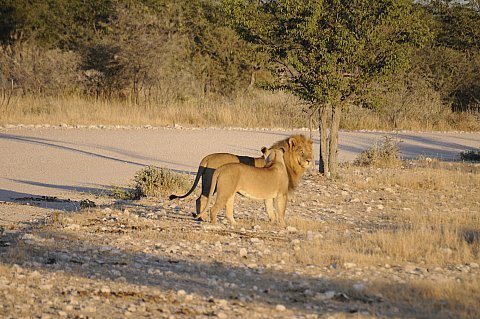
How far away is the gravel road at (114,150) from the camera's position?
17656mm

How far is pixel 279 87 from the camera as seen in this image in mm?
16906

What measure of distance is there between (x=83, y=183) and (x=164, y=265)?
9.57 metres

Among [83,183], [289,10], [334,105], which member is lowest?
[83,183]

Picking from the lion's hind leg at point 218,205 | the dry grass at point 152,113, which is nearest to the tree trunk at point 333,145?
the lion's hind leg at point 218,205

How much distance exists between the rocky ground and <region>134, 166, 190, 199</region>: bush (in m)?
2.02

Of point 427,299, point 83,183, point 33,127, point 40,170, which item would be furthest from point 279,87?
point 33,127

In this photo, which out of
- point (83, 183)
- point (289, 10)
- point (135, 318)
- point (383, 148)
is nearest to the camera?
point (135, 318)

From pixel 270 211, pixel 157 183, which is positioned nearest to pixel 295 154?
pixel 270 211

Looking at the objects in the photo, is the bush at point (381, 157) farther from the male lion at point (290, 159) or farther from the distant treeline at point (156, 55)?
the male lion at point (290, 159)

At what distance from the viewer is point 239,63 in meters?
48.6

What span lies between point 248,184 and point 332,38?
6.86 meters

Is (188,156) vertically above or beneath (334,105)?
beneath

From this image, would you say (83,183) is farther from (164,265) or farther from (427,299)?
(427,299)

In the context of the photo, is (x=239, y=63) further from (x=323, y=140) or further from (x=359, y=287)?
(x=359, y=287)
